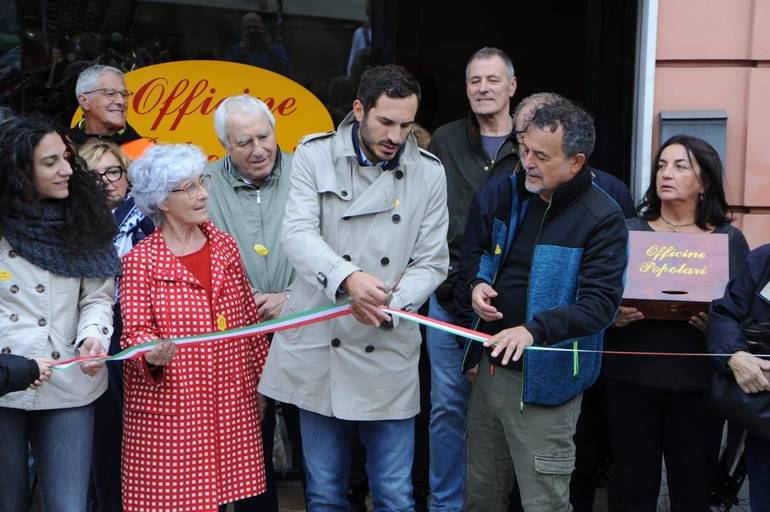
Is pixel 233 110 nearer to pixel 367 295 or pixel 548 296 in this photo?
pixel 367 295

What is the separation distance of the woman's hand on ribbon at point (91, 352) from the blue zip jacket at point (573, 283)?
1.57 m

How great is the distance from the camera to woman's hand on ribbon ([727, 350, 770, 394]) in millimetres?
4363

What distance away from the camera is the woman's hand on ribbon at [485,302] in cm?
435

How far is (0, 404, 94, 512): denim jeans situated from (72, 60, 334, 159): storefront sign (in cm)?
245

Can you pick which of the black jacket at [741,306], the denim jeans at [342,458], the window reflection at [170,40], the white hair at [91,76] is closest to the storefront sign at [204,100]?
the window reflection at [170,40]

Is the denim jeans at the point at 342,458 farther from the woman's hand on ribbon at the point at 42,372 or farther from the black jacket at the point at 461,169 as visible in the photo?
the woman's hand on ribbon at the point at 42,372

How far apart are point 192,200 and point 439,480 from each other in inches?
74.9

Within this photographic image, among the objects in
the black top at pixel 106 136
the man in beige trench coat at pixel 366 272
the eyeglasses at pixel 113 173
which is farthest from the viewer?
the black top at pixel 106 136

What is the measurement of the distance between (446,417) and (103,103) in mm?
2369

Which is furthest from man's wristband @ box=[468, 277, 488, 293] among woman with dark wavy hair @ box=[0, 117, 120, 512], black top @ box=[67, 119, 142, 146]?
black top @ box=[67, 119, 142, 146]

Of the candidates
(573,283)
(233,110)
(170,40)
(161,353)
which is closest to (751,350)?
(573,283)

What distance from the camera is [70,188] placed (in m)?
4.47

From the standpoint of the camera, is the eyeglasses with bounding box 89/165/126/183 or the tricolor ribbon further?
the eyeglasses with bounding box 89/165/126/183

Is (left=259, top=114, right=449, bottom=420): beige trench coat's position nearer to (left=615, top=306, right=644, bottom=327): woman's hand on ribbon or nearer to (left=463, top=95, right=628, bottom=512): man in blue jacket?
(left=463, top=95, right=628, bottom=512): man in blue jacket
